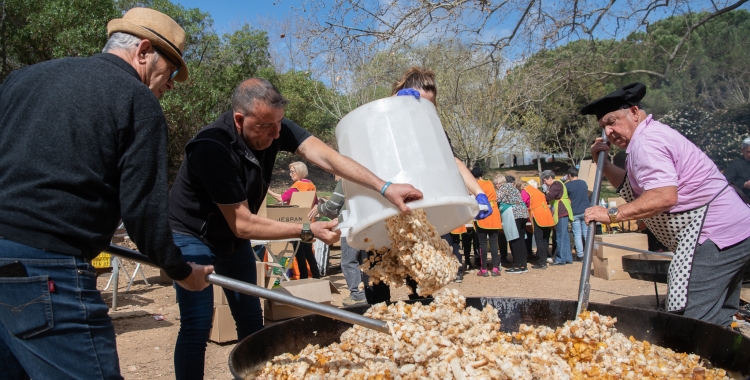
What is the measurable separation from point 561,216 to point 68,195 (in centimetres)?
912

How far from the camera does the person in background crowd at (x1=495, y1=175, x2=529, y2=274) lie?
9008mm

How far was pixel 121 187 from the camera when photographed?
1.60 m

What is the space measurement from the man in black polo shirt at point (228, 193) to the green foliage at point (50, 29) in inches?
460

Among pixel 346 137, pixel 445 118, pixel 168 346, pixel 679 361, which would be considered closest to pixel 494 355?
pixel 679 361

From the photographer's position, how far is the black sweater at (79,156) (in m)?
1.54

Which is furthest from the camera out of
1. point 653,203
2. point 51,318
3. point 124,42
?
point 653,203

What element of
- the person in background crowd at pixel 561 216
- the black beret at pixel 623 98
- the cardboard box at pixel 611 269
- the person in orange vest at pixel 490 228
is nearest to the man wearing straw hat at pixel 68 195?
the black beret at pixel 623 98

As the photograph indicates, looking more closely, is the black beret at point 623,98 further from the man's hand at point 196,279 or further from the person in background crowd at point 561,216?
the person in background crowd at point 561,216

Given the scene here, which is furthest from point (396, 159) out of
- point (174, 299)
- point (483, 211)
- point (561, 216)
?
point (561, 216)

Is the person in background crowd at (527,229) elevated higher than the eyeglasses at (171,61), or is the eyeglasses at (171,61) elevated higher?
the eyeglasses at (171,61)

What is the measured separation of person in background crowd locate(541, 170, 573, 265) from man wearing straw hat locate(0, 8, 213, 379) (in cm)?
888

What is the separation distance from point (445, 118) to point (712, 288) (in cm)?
1701

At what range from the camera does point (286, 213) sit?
681 centimetres

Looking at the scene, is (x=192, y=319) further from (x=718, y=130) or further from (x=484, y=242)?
(x=718, y=130)
